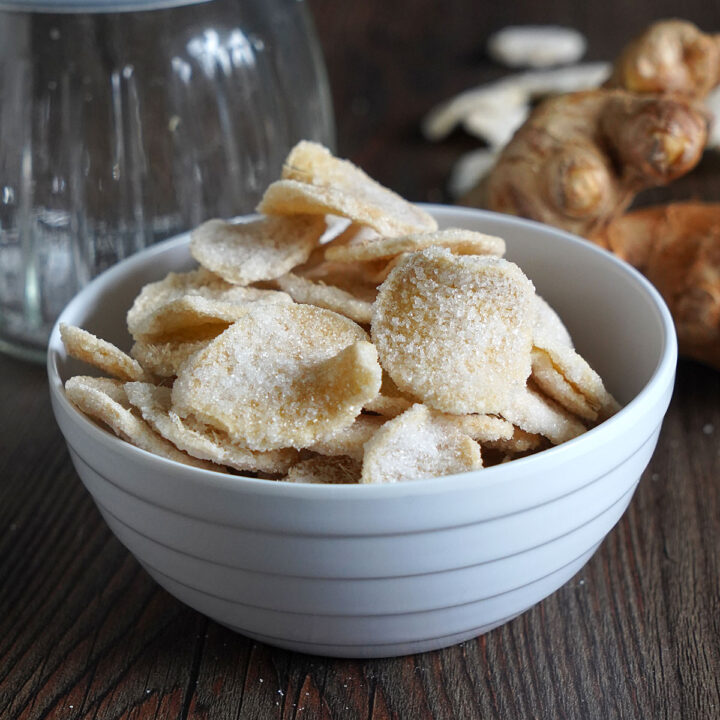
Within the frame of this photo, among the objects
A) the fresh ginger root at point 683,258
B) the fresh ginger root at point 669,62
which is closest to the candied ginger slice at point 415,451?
the fresh ginger root at point 683,258

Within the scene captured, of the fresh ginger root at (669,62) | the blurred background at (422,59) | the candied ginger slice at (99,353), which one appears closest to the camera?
the candied ginger slice at (99,353)

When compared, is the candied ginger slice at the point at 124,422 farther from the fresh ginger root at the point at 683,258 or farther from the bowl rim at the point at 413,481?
the fresh ginger root at the point at 683,258

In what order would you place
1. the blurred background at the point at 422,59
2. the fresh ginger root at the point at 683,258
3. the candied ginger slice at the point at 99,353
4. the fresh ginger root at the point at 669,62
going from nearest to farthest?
the candied ginger slice at the point at 99,353 < the fresh ginger root at the point at 683,258 < the fresh ginger root at the point at 669,62 < the blurred background at the point at 422,59

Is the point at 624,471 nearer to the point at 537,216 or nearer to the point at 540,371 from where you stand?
the point at 540,371

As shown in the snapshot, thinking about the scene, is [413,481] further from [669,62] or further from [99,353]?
[669,62]

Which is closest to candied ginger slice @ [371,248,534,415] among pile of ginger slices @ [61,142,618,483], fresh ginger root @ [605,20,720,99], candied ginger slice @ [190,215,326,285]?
pile of ginger slices @ [61,142,618,483]

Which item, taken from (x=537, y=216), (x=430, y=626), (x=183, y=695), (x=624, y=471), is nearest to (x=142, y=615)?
(x=183, y=695)

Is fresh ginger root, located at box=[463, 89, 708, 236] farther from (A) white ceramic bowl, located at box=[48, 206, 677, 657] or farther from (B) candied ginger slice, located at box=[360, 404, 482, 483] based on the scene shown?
(B) candied ginger slice, located at box=[360, 404, 482, 483]
